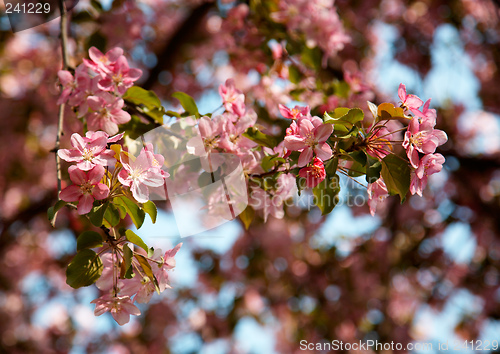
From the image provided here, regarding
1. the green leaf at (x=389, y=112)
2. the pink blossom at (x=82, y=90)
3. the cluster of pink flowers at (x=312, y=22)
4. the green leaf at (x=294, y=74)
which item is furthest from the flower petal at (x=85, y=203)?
A: the cluster of pink flowers at (x=312, y=22)

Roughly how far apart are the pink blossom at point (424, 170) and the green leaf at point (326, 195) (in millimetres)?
197

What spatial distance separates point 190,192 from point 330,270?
2.89 m

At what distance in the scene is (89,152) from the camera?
0.80 m

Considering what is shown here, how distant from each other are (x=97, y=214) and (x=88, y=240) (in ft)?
0.29

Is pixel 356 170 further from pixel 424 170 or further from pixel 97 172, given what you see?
pixel 97 172

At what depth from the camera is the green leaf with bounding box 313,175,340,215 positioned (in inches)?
38.6

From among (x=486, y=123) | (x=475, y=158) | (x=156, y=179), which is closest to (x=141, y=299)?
(x=156, y=179)

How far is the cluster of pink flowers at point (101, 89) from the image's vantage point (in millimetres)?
1045

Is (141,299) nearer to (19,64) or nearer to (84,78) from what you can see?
(84,78)

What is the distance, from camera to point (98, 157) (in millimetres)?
797

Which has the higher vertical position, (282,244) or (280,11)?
(280,11)

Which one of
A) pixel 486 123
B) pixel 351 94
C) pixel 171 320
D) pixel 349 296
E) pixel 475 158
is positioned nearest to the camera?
pixel 351 94

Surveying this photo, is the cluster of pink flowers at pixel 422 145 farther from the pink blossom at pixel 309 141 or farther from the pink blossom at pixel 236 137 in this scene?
the pink blossom at pixel 236 137

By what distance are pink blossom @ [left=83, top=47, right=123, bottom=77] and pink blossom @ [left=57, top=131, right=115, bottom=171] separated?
327mm
